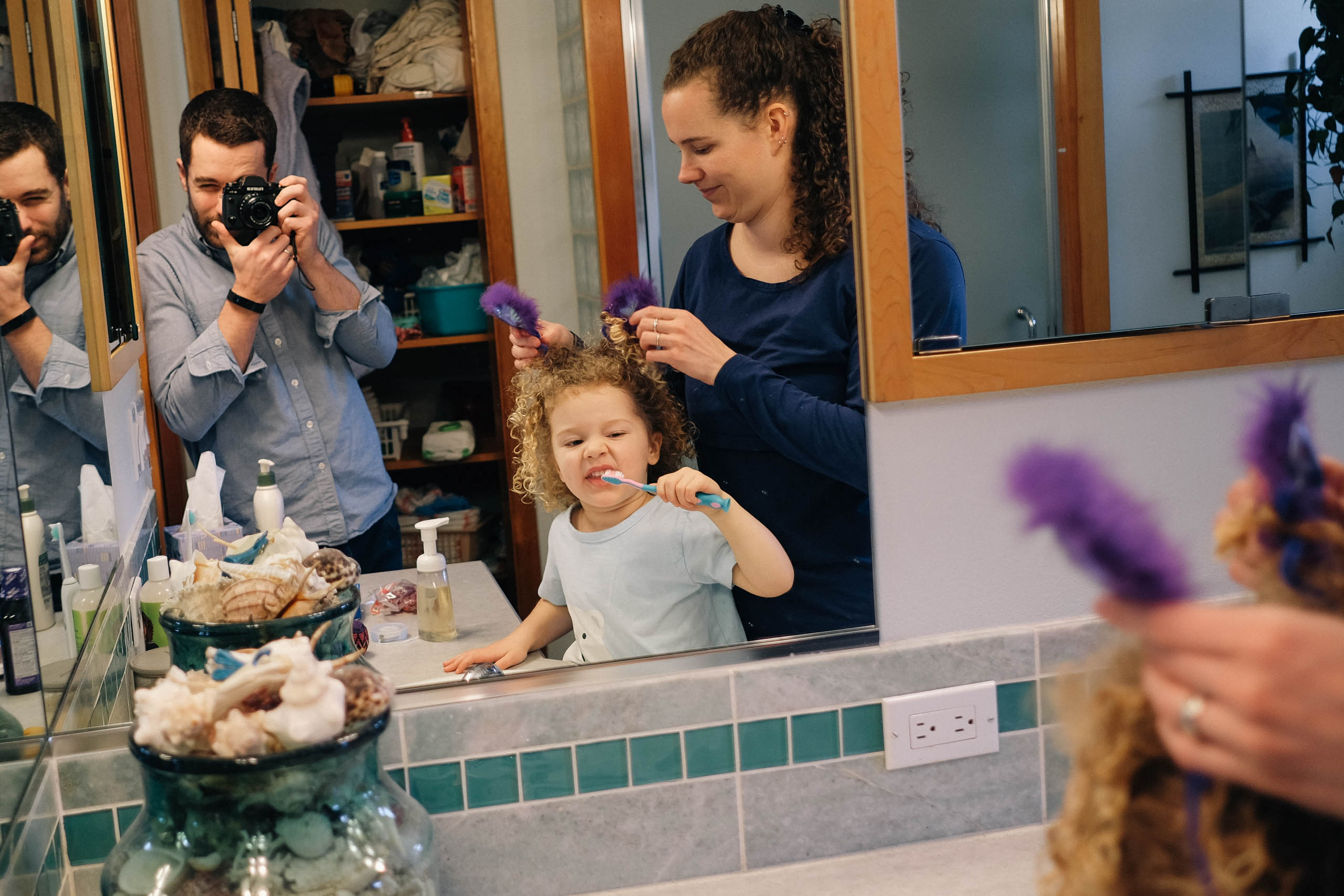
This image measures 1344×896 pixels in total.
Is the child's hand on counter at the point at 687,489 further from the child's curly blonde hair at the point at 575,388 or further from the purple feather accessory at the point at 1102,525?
the purple feather accessory at the point at 1102,525

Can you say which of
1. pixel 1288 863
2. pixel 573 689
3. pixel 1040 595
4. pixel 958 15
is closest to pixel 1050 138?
pixel 958 15

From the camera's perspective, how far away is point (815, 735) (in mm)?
1145

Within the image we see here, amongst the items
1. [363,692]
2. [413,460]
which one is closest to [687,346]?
[413,460]

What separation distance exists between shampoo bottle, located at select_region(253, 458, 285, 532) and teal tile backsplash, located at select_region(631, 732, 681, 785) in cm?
42

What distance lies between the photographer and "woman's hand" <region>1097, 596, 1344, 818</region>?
382 millimetres

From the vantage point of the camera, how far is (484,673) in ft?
3.68

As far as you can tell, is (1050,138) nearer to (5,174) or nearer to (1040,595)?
(1040,595)

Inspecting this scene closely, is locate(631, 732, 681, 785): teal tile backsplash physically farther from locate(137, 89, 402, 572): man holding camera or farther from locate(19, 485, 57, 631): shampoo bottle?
locate(19, 485, 57, 631): shampoo bottle

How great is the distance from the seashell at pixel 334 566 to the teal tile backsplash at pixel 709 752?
37 cm

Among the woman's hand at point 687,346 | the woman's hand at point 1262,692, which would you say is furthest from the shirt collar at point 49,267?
the woman's hand at point 1262,692

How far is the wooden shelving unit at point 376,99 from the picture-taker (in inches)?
42.4

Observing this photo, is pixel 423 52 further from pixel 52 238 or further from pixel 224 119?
pixel 52 238

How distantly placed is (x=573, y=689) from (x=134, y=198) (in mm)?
632

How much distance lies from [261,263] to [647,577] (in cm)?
51
